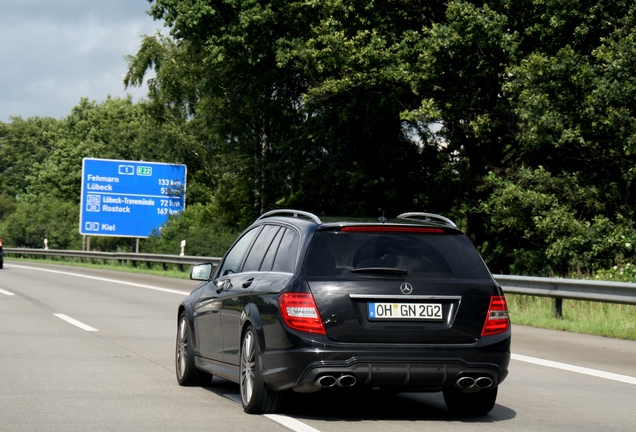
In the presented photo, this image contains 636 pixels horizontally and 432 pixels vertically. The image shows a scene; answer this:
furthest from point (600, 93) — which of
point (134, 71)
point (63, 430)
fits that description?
point (134, 71)

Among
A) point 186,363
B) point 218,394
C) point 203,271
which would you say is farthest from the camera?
point 186,363

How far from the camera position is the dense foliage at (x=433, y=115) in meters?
27.3

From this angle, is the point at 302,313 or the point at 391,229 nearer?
the point at 302,313

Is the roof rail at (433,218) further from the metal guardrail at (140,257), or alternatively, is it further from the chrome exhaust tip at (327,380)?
the metal guardrail at (140,257)

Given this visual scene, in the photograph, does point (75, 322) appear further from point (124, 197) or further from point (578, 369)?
point (124, 197)

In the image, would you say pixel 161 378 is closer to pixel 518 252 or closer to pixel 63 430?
pixel 63 430

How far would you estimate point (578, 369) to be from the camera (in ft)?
35.8

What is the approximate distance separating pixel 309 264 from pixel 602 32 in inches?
931

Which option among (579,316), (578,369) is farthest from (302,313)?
(579,316)

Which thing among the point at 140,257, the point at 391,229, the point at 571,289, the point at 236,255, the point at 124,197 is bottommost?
the point at 571,289

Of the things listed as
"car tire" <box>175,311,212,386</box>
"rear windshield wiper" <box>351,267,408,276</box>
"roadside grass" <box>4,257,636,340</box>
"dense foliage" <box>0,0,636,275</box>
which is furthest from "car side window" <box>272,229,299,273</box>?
"dense foliage" <box>0,0,636,275</box>

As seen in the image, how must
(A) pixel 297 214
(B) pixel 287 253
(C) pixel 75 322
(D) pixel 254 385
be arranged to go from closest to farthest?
(D) pixel 254 385 → (B) pixel 287 253 → (A) pixel 297 214 → (C) pixel 75 322

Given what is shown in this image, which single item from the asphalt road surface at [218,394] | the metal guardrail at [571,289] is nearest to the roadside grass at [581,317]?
the metal guardrail at [571,289]

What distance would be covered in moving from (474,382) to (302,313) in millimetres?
1192
